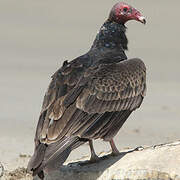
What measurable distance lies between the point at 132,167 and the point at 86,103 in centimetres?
93

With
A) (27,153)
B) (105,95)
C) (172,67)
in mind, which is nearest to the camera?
(105,95)

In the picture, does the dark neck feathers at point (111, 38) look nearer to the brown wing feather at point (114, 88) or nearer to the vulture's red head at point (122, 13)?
the vulture's red head at point (122, 13)

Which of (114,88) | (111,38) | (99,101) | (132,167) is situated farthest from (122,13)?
(132,167)

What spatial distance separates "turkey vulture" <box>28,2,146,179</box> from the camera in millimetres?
8688

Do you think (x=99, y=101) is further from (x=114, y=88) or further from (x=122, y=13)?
(x=122, y=13)

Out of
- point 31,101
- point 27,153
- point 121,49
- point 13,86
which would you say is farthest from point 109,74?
point 13,86

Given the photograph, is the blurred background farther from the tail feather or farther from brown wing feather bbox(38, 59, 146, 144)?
the tail feather

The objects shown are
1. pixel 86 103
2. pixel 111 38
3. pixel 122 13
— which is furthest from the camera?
pixel 122 13

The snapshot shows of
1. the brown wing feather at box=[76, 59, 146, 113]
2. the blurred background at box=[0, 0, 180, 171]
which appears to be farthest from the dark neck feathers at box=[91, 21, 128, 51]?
the blurred background at box=[0, 0, 180, 171]

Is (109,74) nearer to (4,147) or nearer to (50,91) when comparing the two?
(50,91)

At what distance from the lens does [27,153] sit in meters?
11.9

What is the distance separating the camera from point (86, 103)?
901 centimetres

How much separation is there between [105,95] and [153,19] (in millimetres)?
16642

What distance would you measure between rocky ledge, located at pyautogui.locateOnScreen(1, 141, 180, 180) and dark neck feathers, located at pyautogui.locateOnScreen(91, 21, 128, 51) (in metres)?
1.47
